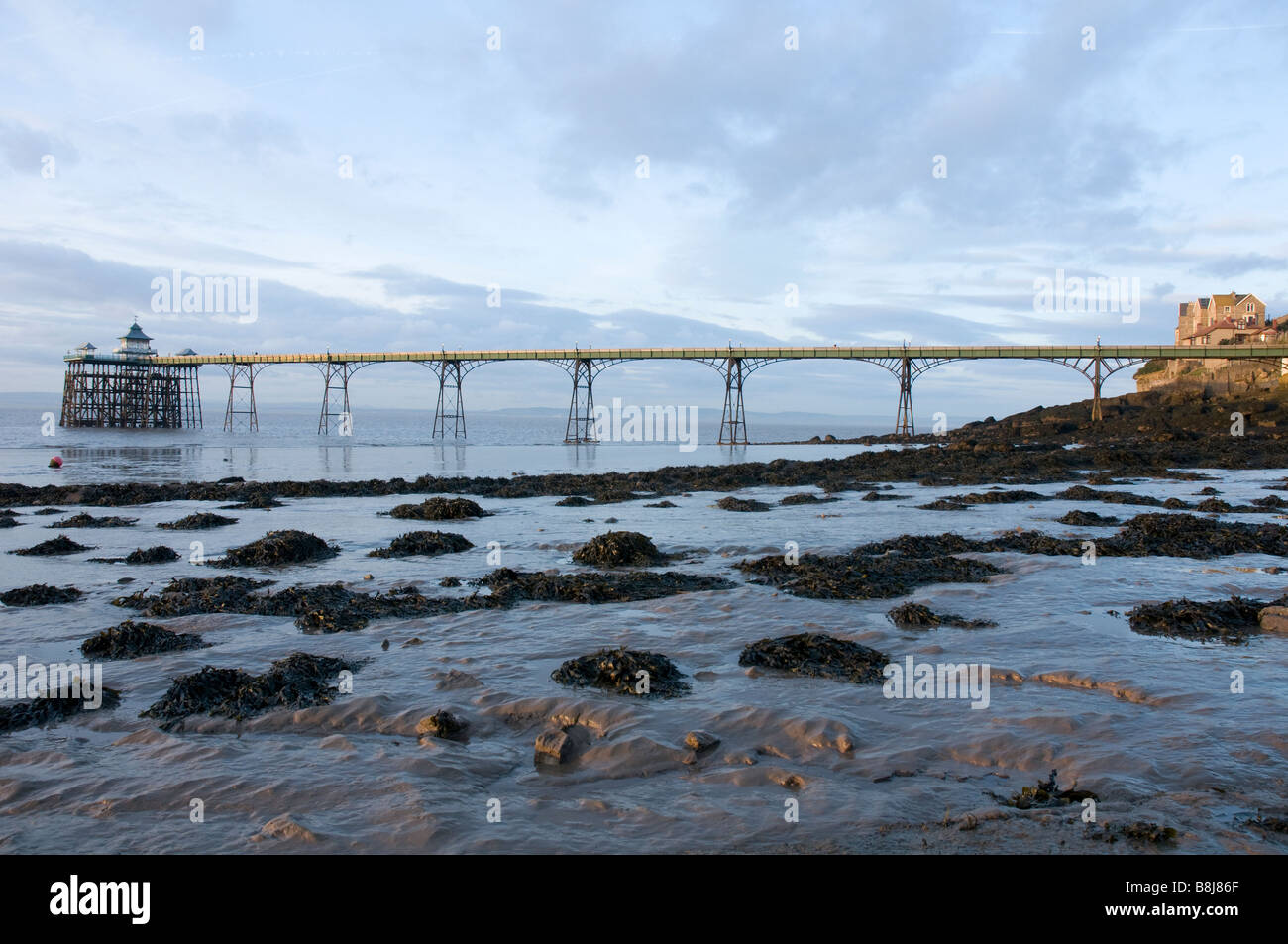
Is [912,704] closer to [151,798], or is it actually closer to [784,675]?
[784,675]

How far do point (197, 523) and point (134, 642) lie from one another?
11.1m

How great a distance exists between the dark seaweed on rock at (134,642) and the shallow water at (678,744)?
25 cm

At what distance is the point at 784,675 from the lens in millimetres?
7379

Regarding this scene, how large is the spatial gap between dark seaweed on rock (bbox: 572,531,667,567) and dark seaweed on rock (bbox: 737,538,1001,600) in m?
1.70

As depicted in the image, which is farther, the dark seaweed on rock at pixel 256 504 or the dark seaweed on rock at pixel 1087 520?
the dark seaweed on rock at pixel 256 504

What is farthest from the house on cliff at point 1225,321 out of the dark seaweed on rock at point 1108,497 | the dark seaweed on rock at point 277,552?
the dark seaweed on rock at point 277,552

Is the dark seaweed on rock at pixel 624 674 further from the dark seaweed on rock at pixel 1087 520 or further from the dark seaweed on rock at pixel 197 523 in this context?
the dark seaweed on rock at pixel 197 523

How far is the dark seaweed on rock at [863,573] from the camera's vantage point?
430 inches

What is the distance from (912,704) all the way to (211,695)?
6278 millimetres

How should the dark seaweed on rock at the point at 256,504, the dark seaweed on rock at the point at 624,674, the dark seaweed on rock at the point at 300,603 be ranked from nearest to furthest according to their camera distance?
the dark seaweed on rock at the point at 624,674 < the dark seaweed on rock at the point at 300,603 < the dark seaweed on rock at the point at 256,504

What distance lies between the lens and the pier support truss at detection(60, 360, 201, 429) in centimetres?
9006

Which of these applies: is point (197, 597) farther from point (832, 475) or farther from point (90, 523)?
point (832, 475)
